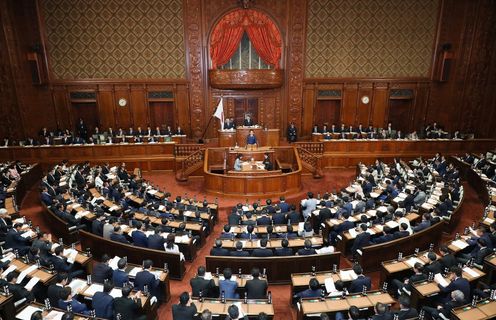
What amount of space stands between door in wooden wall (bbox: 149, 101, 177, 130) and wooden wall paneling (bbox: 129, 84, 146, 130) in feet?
1.08

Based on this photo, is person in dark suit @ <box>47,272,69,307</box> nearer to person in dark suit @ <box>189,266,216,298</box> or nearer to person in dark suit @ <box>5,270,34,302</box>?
person in dark suit @ <box>5,270,34,302</box>

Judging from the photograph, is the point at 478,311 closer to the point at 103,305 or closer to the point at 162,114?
the point at 103,305

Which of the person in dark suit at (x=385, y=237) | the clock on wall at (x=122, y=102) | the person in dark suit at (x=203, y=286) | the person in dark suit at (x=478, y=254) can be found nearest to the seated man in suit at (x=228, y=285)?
the person in dark suit at (x=203, y=286)

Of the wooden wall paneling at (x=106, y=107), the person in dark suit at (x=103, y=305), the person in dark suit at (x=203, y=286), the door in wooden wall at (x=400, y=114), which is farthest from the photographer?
the door in wooden wall at (x=400, y=114)

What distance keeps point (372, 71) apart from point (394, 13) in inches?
120

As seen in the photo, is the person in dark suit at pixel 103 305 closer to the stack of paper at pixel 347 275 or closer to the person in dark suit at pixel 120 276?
the person in dark suit at pixel 120 276

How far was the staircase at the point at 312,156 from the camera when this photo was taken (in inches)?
644

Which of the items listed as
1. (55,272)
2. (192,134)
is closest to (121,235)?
(55,272)

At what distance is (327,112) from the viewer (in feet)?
65.7

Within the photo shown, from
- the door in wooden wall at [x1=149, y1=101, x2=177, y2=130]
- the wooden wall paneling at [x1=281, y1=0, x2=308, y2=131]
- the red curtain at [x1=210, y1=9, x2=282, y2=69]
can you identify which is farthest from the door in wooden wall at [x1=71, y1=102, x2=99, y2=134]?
the wooden wall paneling at [x1=281, y1=0, x2=308, y2=131]

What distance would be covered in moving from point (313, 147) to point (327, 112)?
3.70 m

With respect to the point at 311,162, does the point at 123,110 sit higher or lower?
higher

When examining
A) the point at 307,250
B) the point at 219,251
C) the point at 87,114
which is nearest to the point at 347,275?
the point at 307,250

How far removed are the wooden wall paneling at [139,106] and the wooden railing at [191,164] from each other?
14.6 ft
